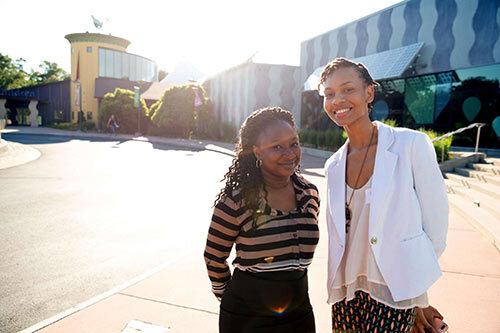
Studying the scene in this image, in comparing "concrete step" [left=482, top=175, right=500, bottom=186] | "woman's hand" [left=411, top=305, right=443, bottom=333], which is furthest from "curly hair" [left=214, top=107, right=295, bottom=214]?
"concrete step" [left=482, top=175, right=500, bottom=186]

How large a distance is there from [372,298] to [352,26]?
21.5 meters

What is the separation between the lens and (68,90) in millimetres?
48094

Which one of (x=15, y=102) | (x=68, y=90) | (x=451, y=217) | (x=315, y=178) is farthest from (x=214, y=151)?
(x=15, y=102)

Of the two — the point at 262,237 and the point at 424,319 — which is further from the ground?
the point at 262,237

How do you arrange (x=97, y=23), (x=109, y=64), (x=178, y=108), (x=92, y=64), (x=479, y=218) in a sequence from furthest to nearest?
1. (x=97, y=23)
2. (x=109, y=64)
3. (x=92, y=64)
4. (x=178, y=108)
5. (x=479, y=218)

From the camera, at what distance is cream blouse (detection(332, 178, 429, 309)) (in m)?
1.72

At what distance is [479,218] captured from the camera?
6059mm

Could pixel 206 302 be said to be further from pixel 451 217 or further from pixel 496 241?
pixel 451 217

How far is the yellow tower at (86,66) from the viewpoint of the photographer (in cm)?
4591

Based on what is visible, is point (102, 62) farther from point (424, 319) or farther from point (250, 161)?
point (424, 319)

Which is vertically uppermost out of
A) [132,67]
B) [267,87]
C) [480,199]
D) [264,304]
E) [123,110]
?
[132,67]

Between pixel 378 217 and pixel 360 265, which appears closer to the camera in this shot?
pixel 378 217

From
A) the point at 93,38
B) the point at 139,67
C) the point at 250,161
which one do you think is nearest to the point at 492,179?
the point at 250,161

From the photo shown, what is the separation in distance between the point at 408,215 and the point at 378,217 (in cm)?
13
